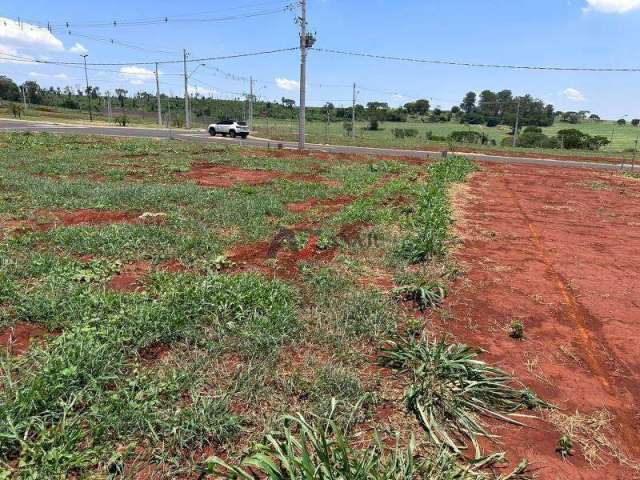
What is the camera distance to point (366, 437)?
2873mm

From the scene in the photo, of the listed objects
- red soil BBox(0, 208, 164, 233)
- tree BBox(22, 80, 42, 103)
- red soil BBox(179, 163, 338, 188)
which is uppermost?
tree BBox(22, 80, 42, 103)

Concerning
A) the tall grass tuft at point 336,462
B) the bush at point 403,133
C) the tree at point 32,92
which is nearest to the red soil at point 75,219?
the tall grass tuft at point 336,462

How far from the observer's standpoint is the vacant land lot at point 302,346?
2.68 meters

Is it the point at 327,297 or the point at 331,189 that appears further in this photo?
the point at 331,189

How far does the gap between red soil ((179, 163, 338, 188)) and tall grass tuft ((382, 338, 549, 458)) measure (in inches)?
377

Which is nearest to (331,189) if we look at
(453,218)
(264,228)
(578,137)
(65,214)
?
(453,218)

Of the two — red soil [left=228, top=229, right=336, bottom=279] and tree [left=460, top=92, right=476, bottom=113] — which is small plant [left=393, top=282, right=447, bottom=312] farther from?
tree [left=460, top=92, right=476, bottom=113]

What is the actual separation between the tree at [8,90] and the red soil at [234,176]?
92437mm

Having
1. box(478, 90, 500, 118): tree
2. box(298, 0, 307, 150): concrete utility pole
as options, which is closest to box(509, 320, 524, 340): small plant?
box(298, 0, 307, 150): concrete utility pole

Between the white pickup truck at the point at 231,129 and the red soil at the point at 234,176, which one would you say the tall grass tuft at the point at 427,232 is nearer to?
the red soil at the point at 234,176

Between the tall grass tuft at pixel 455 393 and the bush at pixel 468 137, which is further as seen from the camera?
the bush at pixel 468 137

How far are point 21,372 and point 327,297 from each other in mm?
2830

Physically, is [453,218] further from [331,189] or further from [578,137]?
[578,137]

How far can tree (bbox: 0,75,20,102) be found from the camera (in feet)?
278
